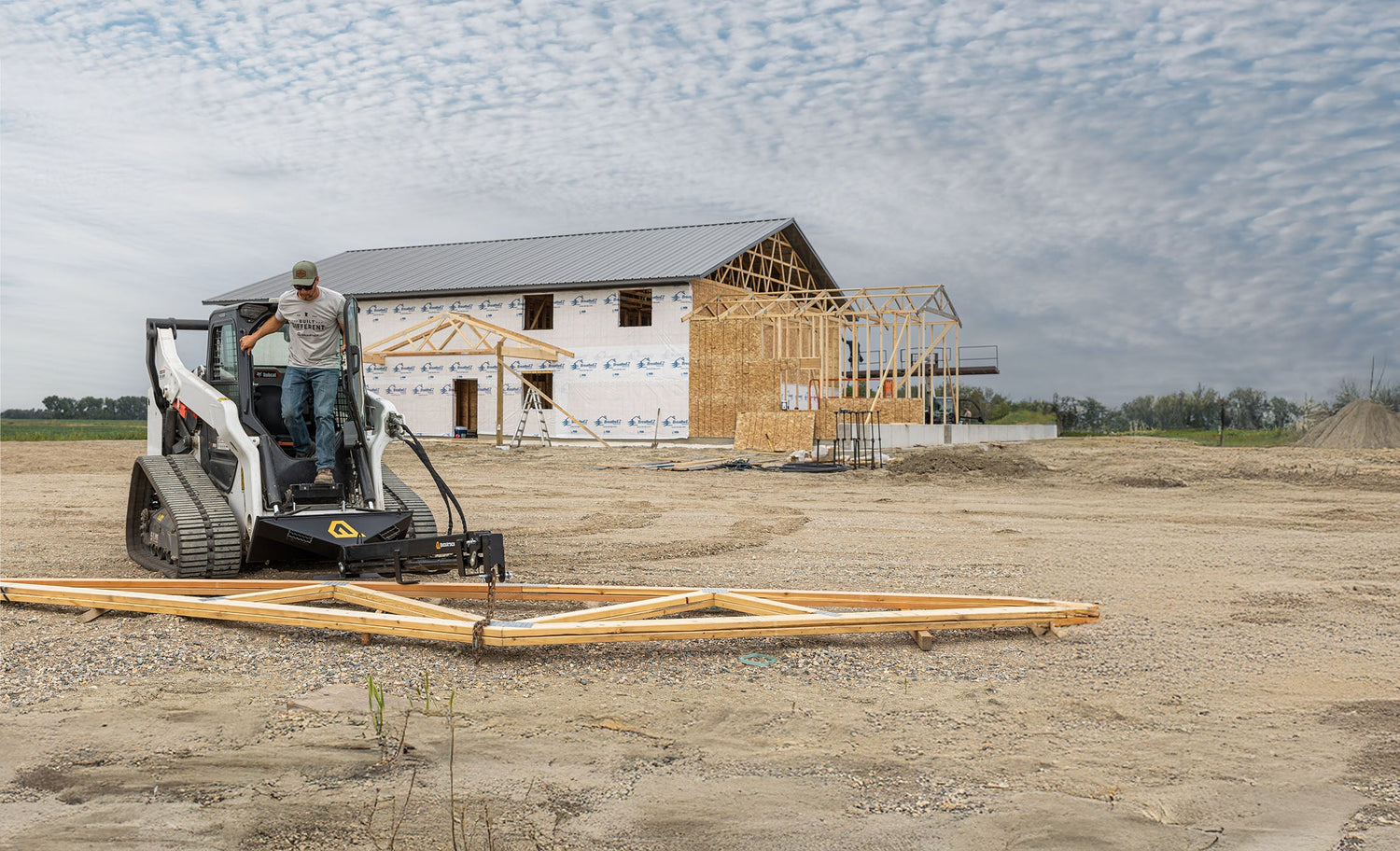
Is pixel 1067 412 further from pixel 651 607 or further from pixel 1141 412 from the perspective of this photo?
pixel 651 607

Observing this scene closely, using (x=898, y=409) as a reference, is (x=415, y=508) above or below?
below

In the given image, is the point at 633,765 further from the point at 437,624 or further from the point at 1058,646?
the point at 1058,646

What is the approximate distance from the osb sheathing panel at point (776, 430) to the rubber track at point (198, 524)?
20061 millimetres

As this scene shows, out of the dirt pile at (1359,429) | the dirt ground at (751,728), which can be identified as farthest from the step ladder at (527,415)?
the dirt pile at (1359,429)

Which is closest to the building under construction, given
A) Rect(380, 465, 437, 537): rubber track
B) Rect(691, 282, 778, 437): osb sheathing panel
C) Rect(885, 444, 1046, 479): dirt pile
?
Rect(691, 282, 778, 437): osb sheathing panel

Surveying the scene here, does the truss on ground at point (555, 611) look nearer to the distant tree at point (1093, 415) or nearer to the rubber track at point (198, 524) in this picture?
the rubber track at point (198, 524)

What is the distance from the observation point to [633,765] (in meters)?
4.05

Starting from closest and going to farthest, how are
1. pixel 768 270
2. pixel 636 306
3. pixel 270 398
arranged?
pixel 270 398
pixel 636 306
pixel 768 270

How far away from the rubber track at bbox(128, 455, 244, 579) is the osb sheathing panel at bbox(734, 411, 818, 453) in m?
20.1

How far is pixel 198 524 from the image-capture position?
752 centimetres

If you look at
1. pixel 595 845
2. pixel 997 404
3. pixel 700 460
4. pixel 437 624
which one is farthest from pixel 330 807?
pixel 997 404

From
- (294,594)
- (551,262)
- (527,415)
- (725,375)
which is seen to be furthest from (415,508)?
(551,262)

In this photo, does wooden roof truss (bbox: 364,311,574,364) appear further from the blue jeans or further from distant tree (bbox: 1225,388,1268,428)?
distant tree (bbox: 1225,388,1268,428)

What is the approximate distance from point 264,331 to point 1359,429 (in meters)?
37.2
